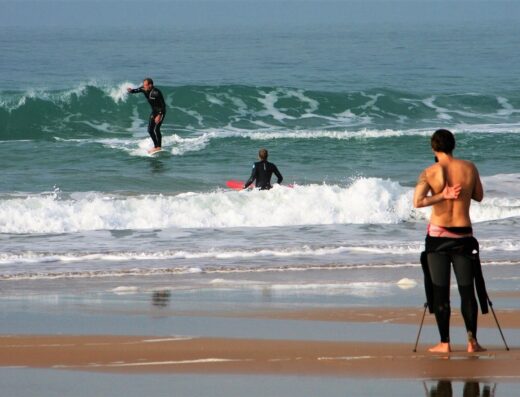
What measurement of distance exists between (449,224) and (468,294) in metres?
0.44

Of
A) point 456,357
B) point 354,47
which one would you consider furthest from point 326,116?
point 354,47

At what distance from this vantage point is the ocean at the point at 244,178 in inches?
465

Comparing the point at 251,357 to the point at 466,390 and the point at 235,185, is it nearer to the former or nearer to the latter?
the point at 466,390

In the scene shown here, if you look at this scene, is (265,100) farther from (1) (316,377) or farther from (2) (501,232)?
(1) (316,377)

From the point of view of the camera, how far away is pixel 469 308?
288 inches

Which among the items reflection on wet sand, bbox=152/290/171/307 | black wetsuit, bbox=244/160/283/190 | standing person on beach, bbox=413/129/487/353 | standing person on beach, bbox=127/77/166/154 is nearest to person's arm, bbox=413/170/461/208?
standing person on beach, bbox=413/129/487/353

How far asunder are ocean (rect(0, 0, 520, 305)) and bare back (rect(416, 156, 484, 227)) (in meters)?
2.42

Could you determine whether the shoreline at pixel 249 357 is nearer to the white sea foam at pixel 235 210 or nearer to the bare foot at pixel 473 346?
the bare foot at pixel 473 346

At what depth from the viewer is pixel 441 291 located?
7.32 meters

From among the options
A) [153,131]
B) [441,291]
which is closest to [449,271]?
[441,291]

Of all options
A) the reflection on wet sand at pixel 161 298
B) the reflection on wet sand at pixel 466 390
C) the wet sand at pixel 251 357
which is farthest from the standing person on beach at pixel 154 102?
the reflection on wet sand at pixel 466 390

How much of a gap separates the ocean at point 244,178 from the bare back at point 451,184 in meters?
2.42

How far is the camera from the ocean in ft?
38.8

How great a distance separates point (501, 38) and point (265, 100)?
2125 inches
